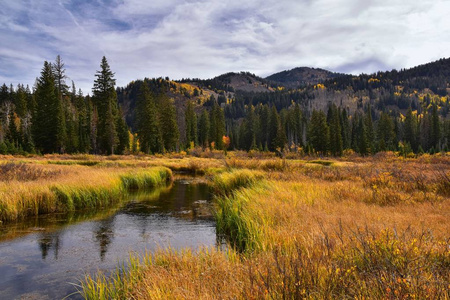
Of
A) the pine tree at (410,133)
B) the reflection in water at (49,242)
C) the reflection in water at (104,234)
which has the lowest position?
the reflection in water at (104,234)

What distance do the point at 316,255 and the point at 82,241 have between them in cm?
748

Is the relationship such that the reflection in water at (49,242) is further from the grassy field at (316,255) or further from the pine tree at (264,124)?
the pine tree at (264,124)

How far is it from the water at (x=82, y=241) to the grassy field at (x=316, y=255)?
85 cm

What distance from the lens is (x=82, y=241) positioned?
8.73 m

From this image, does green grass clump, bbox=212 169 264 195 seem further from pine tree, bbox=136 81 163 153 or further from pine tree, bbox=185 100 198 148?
pine tree, bbox=185 100 198 148

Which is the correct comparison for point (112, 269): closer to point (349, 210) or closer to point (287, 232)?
point (287, 232)

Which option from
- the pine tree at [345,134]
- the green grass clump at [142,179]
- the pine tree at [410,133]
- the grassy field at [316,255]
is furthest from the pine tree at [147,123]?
the pine tree at [410,133]

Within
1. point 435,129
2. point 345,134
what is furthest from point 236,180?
point 435,129

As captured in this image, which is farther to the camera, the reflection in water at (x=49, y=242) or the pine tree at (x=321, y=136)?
the pine tree at (x=321, y=136)

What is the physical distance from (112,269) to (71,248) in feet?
8.04

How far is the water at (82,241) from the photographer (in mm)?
6121

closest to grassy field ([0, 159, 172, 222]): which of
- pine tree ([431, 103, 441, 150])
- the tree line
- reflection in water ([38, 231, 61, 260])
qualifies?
reflection in water ([38, 231, 61, 260])

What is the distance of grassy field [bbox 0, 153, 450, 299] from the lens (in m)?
3.29

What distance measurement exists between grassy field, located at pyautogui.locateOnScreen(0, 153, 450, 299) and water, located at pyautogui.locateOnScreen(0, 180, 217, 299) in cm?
85
